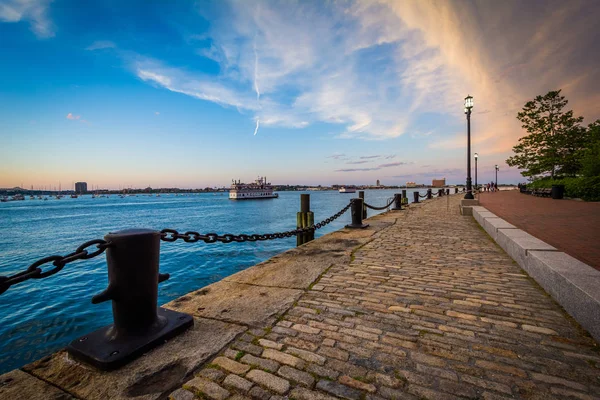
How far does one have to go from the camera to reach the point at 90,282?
10938 millimetres

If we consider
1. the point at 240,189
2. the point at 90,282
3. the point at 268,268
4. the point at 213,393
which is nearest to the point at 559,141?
the point at 268,268

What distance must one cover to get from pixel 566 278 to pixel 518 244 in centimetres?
197

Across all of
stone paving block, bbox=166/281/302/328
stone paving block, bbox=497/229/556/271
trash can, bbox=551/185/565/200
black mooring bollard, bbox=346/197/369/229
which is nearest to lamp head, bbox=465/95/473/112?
black mooring bollard, bbox=346/197/369/229

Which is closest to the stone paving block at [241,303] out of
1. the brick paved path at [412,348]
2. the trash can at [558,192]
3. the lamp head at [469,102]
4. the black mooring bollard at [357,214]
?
the brick paved path at [412,348]

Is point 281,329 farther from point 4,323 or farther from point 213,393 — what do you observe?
point 4,323

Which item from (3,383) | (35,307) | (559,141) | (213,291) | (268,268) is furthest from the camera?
(559,141)

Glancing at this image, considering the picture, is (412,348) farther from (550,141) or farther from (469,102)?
(550,141)

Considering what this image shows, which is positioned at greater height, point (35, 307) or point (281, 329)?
point (281, 329)

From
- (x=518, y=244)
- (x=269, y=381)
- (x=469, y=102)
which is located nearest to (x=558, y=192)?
(x=469, y=102)

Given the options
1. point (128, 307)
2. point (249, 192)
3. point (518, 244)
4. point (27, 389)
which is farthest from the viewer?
point (249, 192)

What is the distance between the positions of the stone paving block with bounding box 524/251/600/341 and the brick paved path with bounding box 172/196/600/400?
115mm

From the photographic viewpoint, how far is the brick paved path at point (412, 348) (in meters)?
1.88

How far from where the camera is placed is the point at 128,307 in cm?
233

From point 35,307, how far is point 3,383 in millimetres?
9350
